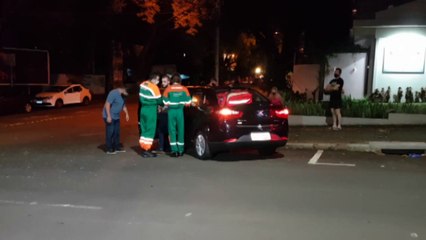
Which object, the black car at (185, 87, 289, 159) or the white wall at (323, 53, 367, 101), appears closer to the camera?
the black car at (185, 87, 289, 159)

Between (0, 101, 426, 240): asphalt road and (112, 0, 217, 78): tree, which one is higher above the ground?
(112, 0, 217, 78): tree

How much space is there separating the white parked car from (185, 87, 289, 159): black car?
17.8m

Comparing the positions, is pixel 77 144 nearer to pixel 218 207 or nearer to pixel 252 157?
pixel 252 157

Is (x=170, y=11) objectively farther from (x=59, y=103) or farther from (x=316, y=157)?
(x=316, y=157)

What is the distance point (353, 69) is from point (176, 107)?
11.5 meters

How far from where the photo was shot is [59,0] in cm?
3025

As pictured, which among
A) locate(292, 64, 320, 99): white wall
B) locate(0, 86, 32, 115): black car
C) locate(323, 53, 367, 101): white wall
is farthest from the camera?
locate(0, 86, 32, 115): black car

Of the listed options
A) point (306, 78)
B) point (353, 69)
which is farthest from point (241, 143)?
point (306, 78)

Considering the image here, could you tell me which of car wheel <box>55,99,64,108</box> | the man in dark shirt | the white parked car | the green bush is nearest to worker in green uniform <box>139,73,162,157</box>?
the man in dark shirt

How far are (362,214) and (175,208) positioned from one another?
2.47 meters

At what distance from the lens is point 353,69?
19.8 m

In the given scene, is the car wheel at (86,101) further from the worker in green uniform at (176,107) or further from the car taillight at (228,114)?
the car taillight at (228,114)

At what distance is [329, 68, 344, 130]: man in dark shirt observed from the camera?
13.8m

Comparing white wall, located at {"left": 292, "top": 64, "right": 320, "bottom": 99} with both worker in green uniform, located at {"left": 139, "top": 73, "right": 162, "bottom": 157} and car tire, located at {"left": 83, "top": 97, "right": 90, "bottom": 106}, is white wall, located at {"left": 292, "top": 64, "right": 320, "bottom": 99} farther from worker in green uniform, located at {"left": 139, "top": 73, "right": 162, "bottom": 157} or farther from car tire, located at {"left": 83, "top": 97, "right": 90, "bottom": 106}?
car tire, located at {"left": 83, "top": 97, "right": 90, "bottom": 106}
